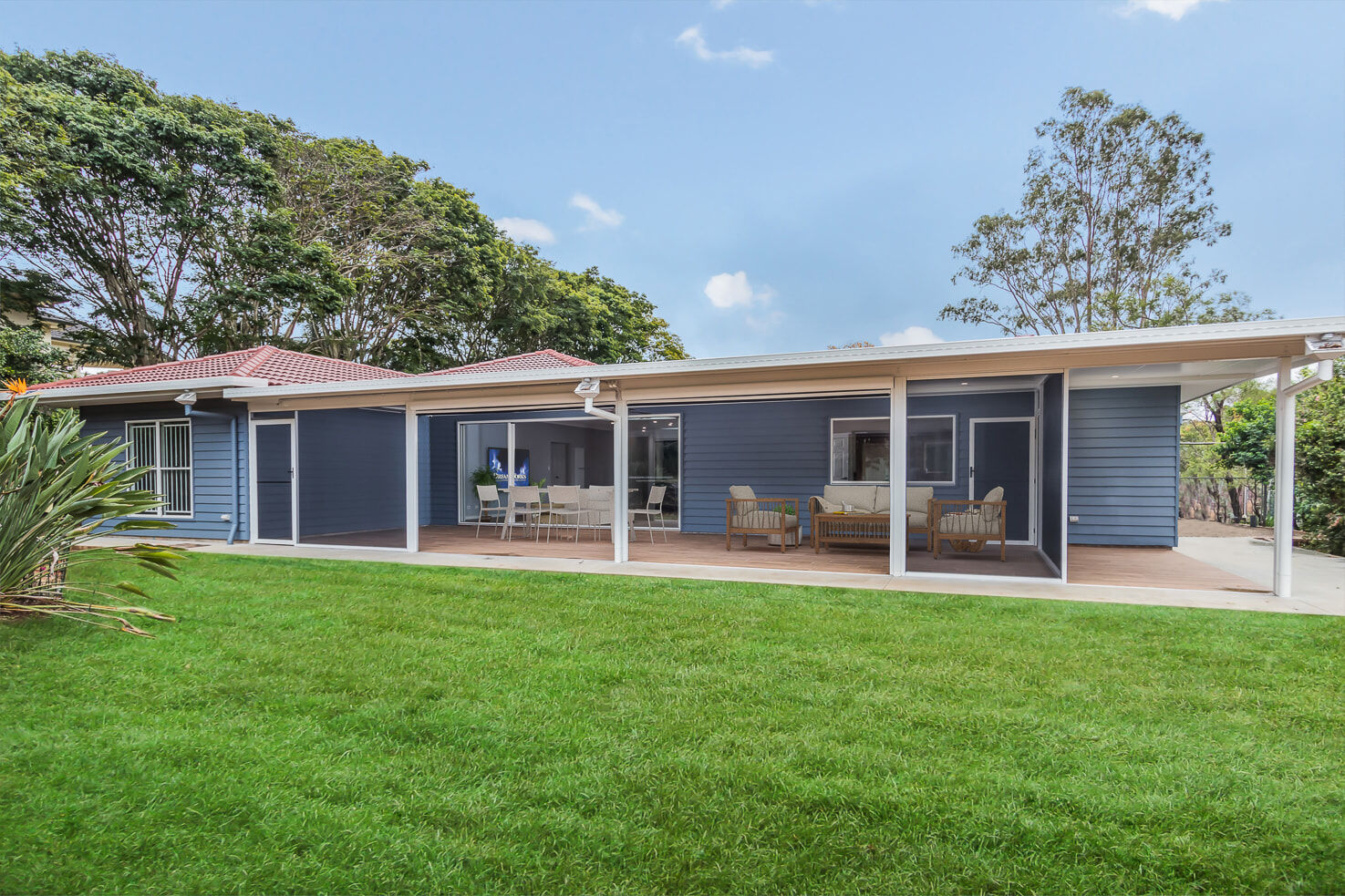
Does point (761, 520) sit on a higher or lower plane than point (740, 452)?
lower

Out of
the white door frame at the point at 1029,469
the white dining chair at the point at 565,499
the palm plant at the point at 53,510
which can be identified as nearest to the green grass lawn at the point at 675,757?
the palm plant at the point at 53,510

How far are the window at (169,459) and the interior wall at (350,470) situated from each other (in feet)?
5.54

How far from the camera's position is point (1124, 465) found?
31.7 ft

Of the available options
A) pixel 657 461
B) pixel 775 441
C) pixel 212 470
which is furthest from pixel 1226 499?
pixel 212 470

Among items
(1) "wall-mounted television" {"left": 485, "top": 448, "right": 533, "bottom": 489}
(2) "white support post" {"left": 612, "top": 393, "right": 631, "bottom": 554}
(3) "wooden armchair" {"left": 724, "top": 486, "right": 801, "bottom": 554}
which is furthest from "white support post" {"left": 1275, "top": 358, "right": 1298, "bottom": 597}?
(1) "wall-mounted television" {"left": 485, "top": 448, "right": 533, "bottom": 489}

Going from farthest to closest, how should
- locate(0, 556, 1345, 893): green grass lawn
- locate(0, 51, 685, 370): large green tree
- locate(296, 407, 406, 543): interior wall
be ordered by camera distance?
locate(0, 51, 685, 370): large green tree, locate(296, 407, 406, 543): interior wall, locate(0, 556, 1345, 893): green grass lawn

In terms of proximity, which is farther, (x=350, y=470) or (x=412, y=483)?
(x=350, y=470)

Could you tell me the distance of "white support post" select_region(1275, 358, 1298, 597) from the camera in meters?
5.82

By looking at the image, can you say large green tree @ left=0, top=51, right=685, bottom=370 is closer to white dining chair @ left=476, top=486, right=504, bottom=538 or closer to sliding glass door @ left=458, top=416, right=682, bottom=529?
sliding glass door @ left=458, top=416, right=682, bottom=529

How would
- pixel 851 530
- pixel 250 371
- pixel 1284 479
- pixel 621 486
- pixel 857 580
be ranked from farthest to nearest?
pixel 250 371 → pixel 851 530 → pixel 621 486 → pixel 857 580 → pixel 1284 479

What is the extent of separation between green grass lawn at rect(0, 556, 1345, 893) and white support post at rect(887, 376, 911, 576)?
2.09 metres

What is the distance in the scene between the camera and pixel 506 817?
7.73 feet

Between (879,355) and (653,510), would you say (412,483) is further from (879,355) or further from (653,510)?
(879,355)

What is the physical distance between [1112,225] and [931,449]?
15422mm
